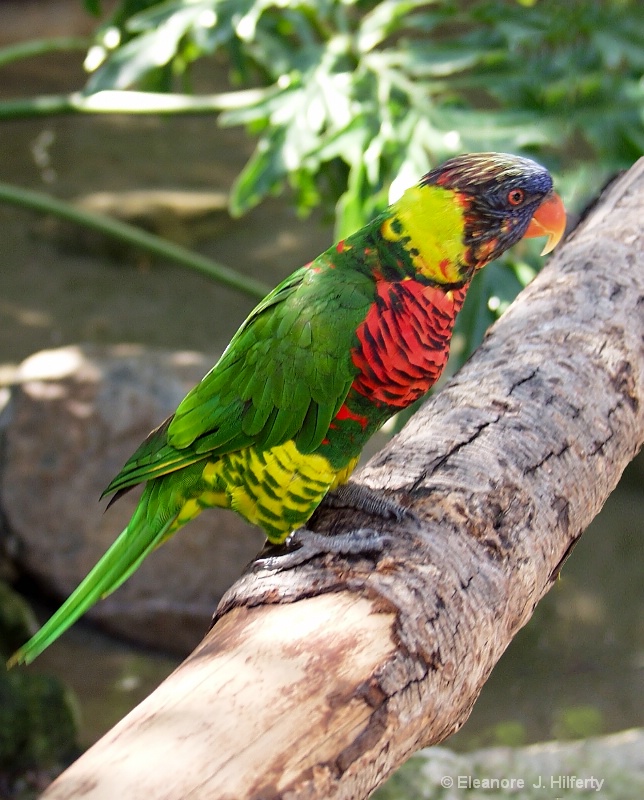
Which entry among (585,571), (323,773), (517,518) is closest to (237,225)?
(585,571)

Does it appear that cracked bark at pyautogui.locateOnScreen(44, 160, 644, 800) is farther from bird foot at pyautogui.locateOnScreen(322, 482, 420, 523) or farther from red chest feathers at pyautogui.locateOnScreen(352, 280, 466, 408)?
red chest feathers at pyautogui.locateOnScreen(352, 280, 466, 408)

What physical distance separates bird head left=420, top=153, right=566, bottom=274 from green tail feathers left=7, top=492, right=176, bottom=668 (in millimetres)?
766

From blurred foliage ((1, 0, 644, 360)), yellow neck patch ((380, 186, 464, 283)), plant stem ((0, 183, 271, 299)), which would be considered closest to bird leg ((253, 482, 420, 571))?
yellow neck patch ((380, 186, 464, 283))

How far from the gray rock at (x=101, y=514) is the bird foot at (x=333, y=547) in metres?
1.88

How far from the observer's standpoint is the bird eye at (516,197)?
1466 mm

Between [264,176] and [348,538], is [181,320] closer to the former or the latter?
[264,176]

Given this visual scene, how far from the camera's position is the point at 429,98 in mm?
2658

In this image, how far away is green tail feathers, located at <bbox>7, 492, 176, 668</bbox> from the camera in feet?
4.60

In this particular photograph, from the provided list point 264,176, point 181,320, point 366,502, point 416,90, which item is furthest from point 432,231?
point 181,320

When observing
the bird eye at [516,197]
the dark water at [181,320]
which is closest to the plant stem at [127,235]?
the dark water at [181,320]

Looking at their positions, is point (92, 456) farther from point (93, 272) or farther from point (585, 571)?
point (93, 272)

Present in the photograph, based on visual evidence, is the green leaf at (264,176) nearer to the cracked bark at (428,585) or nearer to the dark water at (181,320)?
the cracked bark at (428,585)

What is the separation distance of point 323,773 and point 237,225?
5.75 m

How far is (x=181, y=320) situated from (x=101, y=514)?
227cm
